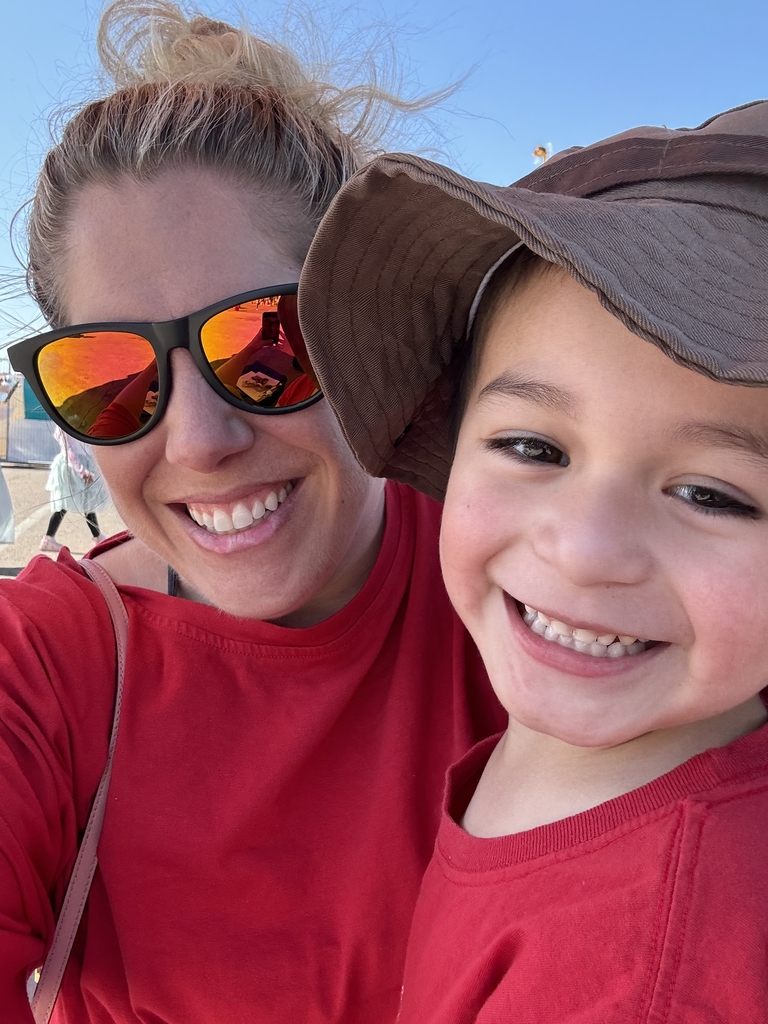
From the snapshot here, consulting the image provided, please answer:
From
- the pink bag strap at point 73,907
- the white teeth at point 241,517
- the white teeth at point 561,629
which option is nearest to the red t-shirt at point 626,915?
the white teeth at point 561,629

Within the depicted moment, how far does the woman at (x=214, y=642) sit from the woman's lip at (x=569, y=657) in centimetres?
40

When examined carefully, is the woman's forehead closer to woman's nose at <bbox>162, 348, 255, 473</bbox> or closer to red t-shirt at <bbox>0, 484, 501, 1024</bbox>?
woman's nose at <bbox>162, 348, 255, 473</bbox>

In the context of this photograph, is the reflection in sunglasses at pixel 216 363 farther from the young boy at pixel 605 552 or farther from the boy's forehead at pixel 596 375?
the boy's forehead at pixel 596 375

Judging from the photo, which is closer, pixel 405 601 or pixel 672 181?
pixel 672 181

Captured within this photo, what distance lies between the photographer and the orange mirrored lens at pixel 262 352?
4.55ft

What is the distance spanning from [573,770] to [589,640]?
0.25 m

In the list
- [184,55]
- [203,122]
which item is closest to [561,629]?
[203,122]

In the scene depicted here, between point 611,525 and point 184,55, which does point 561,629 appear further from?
point 184,55

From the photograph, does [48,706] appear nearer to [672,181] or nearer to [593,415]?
[593,415]

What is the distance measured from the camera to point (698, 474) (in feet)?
3.14

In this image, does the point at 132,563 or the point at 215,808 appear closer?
the point at 215,808

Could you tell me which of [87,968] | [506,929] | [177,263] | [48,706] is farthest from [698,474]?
[87,968]

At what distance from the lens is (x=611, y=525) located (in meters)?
Result: 0.97

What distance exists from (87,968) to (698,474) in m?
1.30
